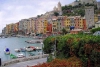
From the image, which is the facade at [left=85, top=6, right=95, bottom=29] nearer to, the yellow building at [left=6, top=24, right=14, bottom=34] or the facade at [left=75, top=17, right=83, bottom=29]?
the facade at [left=75, top=17, right=83, bottom=29]

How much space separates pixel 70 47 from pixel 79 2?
317ft

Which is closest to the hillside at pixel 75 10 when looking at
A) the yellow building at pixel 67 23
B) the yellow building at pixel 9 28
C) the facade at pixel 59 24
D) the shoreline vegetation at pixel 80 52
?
the yellow building at pixel 67 23

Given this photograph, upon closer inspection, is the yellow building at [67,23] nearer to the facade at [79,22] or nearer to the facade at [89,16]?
the facade at [79,22]

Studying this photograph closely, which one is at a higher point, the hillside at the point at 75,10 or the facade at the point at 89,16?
the hillside at the point at 75,10

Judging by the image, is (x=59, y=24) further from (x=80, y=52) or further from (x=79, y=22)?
(x=80, y=52)

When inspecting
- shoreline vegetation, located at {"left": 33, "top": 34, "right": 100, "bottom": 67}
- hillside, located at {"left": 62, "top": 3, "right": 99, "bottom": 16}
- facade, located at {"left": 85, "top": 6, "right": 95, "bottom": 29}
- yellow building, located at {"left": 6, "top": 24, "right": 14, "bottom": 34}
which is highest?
hillside, located at {"left": 62, "top": 3, "right": 99, "bottom": 16}

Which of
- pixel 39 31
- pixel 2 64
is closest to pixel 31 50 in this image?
pixel 2 64

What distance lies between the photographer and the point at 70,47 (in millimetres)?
15617

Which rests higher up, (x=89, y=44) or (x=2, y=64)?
(x=89, y=44)

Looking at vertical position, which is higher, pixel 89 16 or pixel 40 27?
pixel 89 16

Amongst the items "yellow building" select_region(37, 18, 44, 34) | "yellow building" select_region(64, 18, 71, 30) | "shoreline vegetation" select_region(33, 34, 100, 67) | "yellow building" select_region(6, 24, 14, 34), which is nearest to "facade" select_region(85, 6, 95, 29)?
"yellow building" select_region(64, 18, 71, 30)

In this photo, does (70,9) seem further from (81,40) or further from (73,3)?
(81,40)

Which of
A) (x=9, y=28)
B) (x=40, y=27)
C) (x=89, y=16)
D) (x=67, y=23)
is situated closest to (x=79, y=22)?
(x=67, y=23)

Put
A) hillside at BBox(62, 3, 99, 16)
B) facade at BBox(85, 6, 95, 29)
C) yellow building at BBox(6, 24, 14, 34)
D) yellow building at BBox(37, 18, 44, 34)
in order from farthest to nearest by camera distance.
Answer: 1. yellow building at BBox(6, 24, 14, 34)
2. yellow building at BBox(37, 18, 44, 34)
3. hillside at BBox(62, 3, 99, 16)
4. facade at BBox(85, 6, 95, 29)
